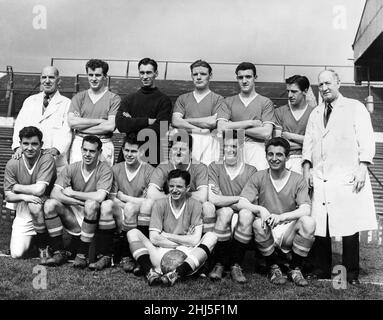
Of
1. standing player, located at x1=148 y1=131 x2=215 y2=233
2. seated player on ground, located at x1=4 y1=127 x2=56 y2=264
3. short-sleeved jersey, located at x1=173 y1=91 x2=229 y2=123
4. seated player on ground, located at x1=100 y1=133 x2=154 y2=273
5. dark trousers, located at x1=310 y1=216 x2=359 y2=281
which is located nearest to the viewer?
dark trousers, located at x1=310 y1=216 x2=359 y2=281

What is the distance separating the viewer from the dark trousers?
13.7 ft

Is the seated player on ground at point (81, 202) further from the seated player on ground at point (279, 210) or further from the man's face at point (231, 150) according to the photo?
the seated player on ground at point (279, 210)

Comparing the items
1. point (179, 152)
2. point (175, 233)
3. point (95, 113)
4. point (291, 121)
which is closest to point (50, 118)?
point (95, 113)

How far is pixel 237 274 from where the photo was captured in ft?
13.1

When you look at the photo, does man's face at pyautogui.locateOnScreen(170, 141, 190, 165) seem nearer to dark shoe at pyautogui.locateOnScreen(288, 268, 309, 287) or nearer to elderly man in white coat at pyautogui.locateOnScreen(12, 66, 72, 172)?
elderly man in white coat at pyautogui.locateOnScreen(12, 66, 72, 172)

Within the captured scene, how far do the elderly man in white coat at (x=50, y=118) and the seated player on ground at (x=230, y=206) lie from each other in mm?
1781

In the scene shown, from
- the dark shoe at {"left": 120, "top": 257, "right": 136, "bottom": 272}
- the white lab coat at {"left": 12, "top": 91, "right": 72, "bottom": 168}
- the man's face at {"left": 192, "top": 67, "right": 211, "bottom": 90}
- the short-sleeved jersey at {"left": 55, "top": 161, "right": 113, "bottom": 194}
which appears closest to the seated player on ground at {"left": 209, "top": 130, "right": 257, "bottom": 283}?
the man's face at {"left": 192, "top": 67, "right": 211, "bottom": 90}

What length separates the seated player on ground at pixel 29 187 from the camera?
178 inches

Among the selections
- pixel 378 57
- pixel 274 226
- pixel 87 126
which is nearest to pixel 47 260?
pixel 87 126

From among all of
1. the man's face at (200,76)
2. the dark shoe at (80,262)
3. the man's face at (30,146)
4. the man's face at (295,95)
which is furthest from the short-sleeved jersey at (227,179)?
the man's face at (30,146)

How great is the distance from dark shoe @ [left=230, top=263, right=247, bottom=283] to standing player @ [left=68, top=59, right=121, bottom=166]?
1881 millimetres

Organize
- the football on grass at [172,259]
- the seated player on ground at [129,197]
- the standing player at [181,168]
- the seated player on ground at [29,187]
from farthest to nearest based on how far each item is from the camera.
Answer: the seated player on ground at [29,187]
the standing player at [181,168]
the seated player on ground at [129,197]
the football on grass at [172,259]

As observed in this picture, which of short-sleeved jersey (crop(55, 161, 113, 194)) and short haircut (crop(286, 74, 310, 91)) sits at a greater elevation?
short haircut (crop(286, 74, 310, 91))
